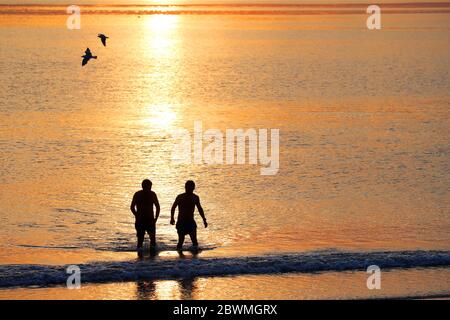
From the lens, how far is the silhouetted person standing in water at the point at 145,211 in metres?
16.9

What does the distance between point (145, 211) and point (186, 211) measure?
0.71 metres

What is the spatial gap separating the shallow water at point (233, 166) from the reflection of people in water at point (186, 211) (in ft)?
1.71

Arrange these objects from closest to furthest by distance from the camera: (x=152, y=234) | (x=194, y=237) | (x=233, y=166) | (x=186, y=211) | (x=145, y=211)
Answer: (x=145, y=211) → (x=186, y=211) → (x=152, y=234) → (x=194, y=237) → (x=233, y=166)

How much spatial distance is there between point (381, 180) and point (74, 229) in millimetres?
9332

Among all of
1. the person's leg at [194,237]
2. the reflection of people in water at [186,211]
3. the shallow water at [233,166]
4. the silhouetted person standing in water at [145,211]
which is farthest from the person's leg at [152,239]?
the person's leg at [194,237]

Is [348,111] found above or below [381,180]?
above

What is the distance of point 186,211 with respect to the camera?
17219 mm

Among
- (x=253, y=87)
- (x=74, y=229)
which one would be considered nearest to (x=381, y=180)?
(x=74, y=229)

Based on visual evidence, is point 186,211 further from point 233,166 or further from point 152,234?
point 233,166

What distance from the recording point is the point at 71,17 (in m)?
103

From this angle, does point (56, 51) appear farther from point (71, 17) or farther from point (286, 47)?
point (71, 17)

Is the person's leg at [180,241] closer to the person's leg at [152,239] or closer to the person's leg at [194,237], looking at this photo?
the person's leg at [194,237]

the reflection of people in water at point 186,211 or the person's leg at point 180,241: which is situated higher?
the reflection of people in water at point 186,211

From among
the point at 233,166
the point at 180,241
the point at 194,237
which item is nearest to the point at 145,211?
the point at 180,241
